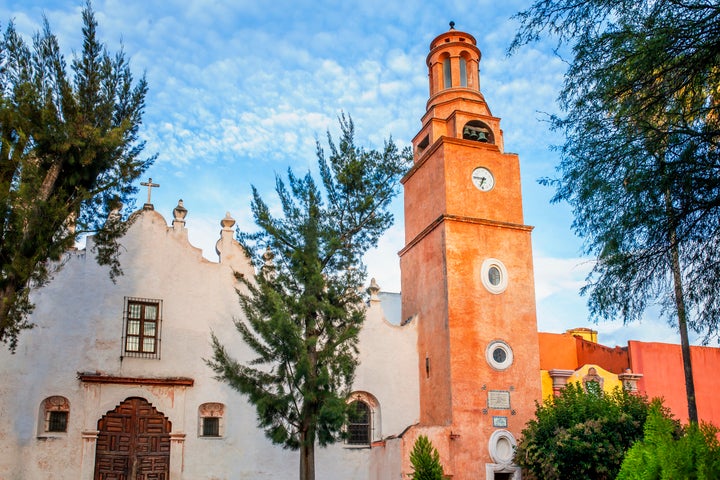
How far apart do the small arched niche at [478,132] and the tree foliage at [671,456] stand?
1479cm

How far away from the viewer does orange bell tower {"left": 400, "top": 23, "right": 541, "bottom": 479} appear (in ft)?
60.1

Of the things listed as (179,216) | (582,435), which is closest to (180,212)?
(179,216)

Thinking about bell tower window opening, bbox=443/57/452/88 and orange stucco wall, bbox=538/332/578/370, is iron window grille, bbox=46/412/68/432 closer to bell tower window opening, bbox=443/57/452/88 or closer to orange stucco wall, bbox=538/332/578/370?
orange stucco wall, bbox=538/332/578/370

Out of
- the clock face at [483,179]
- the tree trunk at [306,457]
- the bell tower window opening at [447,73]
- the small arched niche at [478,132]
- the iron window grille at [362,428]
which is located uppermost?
the bell tower window opening at [447,73]

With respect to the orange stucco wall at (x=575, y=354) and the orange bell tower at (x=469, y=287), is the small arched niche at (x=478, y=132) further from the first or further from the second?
the orange stucco wall at (x=575, y=354)

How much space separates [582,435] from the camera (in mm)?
16172

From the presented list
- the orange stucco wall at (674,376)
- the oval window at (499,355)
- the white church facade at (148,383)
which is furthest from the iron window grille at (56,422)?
the orange stucco wall at (674,376)

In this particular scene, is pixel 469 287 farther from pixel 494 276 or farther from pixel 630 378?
pixel 630 378

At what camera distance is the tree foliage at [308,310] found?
14344 millimetres

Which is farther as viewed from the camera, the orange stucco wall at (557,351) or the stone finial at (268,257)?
the orange stucco wall at (557,351)

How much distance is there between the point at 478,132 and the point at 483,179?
1.86 meters

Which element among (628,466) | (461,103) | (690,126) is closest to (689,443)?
(628,466)

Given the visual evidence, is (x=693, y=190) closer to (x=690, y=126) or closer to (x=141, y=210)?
(x=690, y=126)

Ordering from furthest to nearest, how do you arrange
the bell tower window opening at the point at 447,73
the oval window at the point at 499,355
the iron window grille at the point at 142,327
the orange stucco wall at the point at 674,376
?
the bell tower window opening at the point at 447,73 < the orange stucco wall at the point at 674,376 < the oval window at the point at 499,355 < the iron window grille at the point at 142,327
